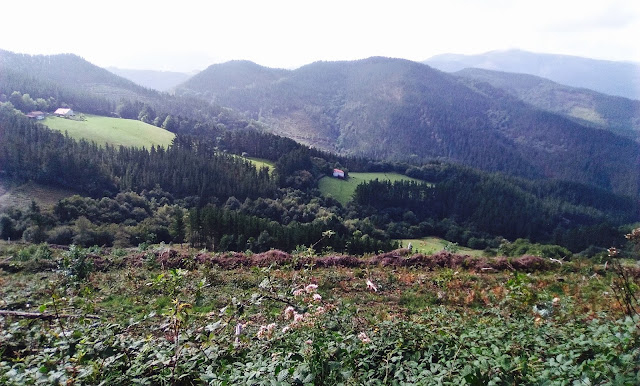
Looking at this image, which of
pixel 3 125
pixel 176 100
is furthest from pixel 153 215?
pixel 176 100

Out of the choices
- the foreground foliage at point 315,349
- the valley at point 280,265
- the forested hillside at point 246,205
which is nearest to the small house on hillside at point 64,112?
the valley at point 280,265

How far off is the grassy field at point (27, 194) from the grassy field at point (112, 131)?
103ft

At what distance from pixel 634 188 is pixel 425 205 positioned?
433 ft

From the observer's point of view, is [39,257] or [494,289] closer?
[494,289]

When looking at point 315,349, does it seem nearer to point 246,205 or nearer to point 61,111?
point 246,205

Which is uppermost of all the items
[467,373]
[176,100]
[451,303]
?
[176,100]

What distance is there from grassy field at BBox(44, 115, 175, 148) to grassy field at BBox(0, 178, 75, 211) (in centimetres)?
3143

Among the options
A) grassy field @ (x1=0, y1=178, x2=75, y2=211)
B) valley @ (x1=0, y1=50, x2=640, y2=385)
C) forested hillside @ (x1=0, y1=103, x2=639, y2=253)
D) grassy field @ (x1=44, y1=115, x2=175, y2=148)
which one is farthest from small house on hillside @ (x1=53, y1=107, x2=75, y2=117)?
grassy field @ (x1=0, y1=178, x2=75, y2=211)

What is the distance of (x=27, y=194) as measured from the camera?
64.2m

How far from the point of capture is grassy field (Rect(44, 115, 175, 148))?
99.7m

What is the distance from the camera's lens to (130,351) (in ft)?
14.7

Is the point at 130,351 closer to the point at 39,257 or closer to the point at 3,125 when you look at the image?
the point at 39,257

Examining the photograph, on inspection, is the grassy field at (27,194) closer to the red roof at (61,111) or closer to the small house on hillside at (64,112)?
the small house on hillside at (64,112)

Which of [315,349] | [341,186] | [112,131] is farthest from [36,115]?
[315,349]
